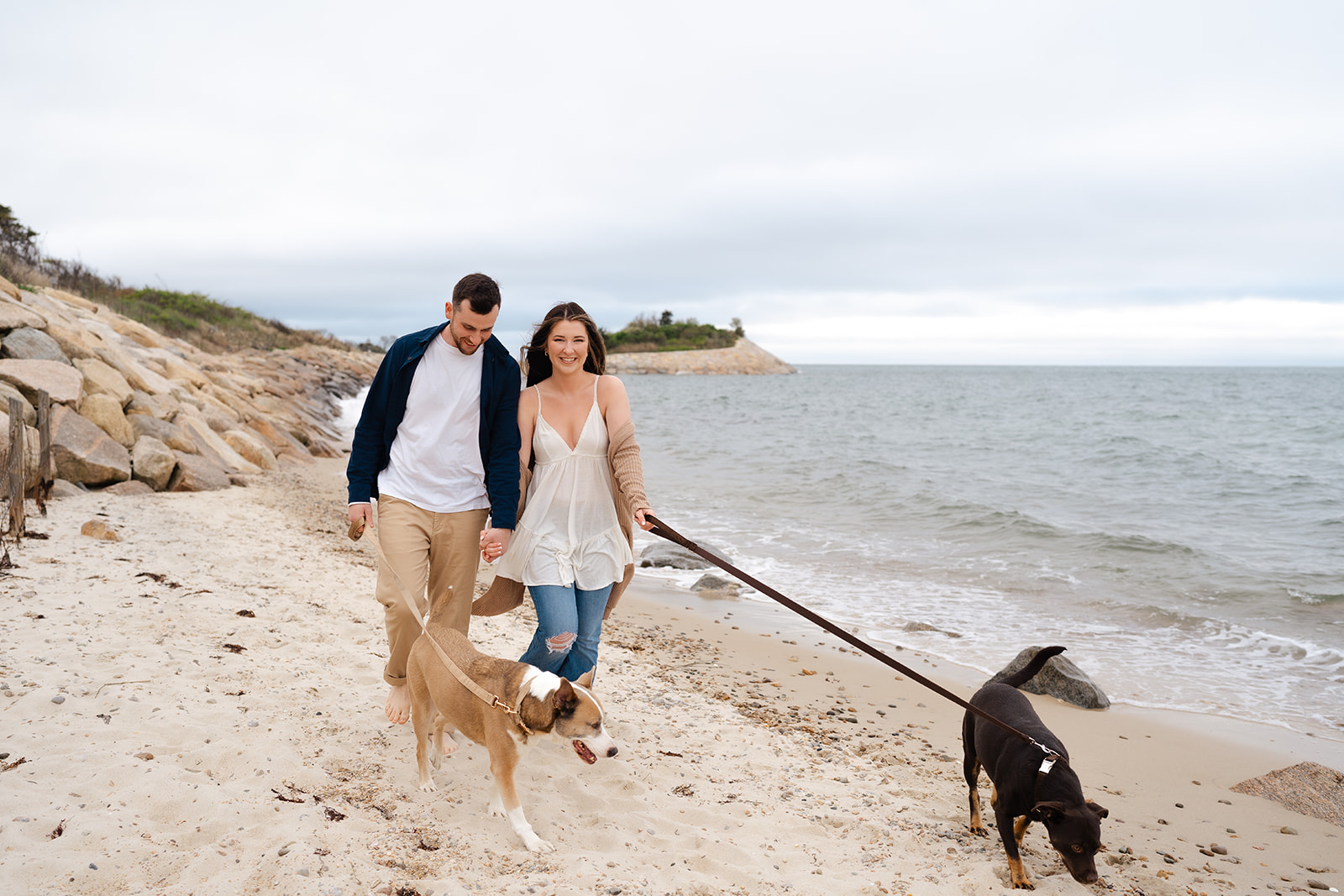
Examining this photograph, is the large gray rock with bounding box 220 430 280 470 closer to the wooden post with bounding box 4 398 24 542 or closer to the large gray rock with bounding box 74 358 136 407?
the large gray rock with bounding box 74 358 136 407

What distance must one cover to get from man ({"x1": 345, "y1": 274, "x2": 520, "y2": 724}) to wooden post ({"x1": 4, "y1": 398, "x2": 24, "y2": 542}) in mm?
4067

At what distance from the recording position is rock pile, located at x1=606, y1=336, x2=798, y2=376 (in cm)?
9681

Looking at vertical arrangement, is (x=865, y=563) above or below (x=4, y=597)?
below

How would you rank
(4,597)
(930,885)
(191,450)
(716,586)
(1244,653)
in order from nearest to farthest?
(930,885) < (4,597) < (1244,653) < (716,586) < (191,450)

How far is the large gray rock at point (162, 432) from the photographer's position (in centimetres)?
1025

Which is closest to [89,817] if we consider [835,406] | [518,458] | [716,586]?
[518,458]

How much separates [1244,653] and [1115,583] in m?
2.38

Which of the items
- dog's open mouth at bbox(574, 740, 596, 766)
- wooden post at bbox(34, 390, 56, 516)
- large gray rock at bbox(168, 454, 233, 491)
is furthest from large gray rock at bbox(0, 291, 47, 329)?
dog's open mouth at bbox(574, 740, 596, 766)

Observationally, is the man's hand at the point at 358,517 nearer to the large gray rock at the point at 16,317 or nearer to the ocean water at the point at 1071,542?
the ocean water at the point at 1071,542

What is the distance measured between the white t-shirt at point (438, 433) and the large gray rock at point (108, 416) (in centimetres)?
742

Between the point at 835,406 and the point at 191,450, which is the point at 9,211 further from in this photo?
the point at 835,406

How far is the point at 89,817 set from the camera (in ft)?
10.2

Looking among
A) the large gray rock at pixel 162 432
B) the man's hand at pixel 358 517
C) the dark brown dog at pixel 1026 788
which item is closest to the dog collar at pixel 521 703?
the man's hand at pixel 358 517

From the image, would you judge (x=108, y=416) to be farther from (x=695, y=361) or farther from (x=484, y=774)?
(x=695, y=361)
